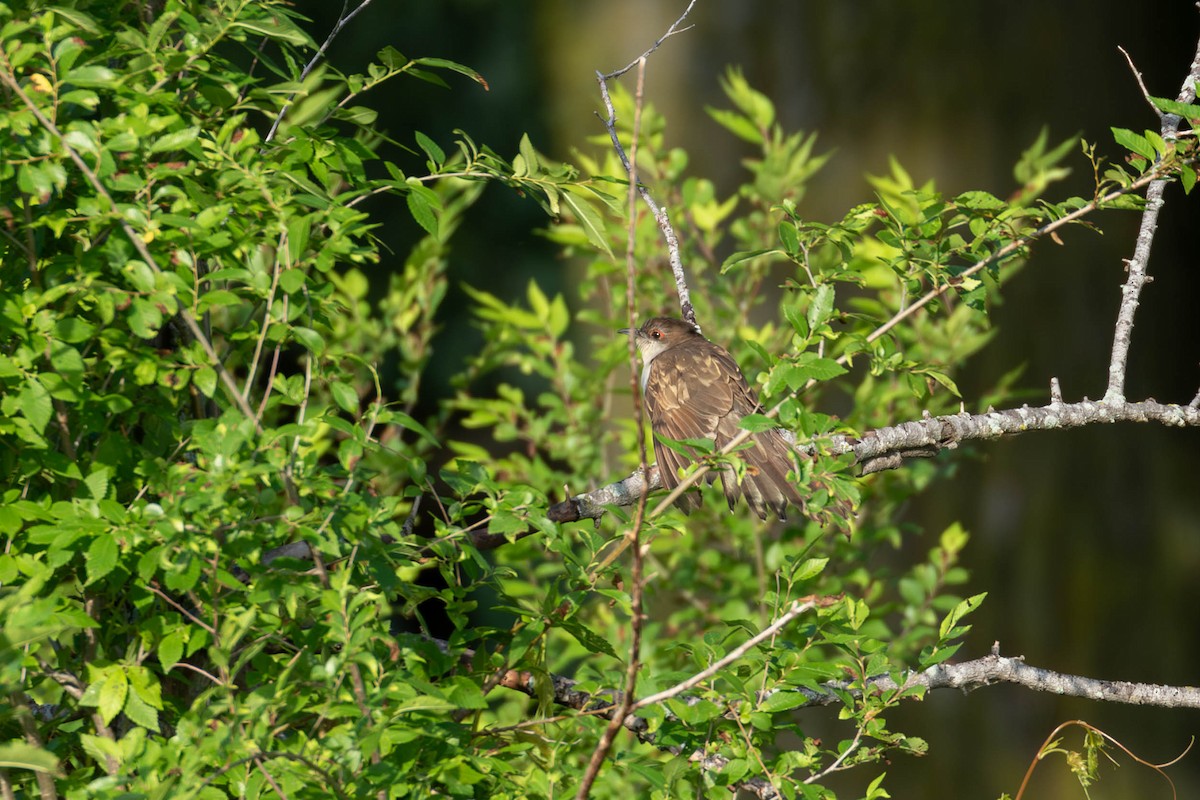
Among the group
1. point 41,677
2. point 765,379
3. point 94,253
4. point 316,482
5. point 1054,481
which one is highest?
point 1054,481

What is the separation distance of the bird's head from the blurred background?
1.06 meters

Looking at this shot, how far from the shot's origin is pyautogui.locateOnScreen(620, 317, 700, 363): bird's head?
17.6 feet

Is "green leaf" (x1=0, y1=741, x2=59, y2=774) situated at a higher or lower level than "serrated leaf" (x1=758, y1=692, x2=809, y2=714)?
lower

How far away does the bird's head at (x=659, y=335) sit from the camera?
5.36 metres

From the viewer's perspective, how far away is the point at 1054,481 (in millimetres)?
5660

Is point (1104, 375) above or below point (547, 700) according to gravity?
above

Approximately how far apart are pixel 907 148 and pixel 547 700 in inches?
168

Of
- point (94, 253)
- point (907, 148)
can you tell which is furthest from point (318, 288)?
point (907, 148)

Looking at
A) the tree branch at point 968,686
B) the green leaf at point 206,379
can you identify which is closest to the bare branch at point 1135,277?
the tree branch at point 968,686

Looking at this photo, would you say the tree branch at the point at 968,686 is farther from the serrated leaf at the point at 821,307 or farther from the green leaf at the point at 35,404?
the green leaf at the point at 35,404

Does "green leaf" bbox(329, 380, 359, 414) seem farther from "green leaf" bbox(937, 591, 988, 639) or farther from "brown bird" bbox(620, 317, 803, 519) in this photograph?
"brown bird" bbox(620, 317, 803, 519)

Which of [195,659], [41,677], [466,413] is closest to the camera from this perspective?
[41,677]

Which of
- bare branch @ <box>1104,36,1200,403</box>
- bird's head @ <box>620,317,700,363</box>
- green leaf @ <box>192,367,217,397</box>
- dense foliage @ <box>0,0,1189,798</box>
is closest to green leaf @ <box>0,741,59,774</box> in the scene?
dense foliage @ <box>0,0,1189,798</box>

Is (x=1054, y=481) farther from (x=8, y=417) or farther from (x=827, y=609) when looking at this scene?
(x=8, y=417)
